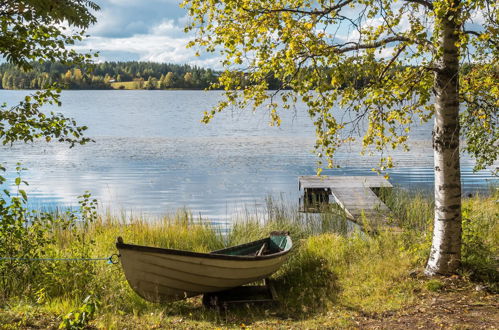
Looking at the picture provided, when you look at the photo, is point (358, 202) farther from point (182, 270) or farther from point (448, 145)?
point (182, 270)

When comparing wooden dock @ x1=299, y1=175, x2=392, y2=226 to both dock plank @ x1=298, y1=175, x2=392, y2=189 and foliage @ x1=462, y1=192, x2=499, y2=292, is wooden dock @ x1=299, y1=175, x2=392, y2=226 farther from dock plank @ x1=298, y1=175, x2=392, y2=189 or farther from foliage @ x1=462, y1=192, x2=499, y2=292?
foliage @ x1=462, y1=192, x2=499, y2=292

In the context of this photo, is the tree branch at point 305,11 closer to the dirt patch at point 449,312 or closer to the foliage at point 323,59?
the foliage at point 323,59

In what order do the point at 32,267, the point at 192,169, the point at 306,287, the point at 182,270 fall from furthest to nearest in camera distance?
the point at 192,169 → the point at 306,287 → the point at 32,267 → the point at 182,270

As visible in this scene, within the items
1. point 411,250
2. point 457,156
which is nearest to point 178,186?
point 411,250

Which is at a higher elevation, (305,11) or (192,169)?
(305,11)

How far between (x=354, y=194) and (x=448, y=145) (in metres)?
9.25

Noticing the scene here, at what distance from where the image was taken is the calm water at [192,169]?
59.4 ft

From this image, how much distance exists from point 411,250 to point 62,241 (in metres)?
6.97

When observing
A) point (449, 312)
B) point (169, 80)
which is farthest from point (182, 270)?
point (169, 80)

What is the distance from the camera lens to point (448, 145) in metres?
6.74

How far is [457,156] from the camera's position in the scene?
22.4 feet

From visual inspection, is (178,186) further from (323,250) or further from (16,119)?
(16,119)

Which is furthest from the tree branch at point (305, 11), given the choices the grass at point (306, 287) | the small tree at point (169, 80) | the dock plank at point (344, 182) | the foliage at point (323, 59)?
the small tree at point (169, 80)

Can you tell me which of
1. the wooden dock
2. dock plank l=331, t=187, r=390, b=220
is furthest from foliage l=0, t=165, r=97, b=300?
dock plank l=331, t=187, r=390, b=220
